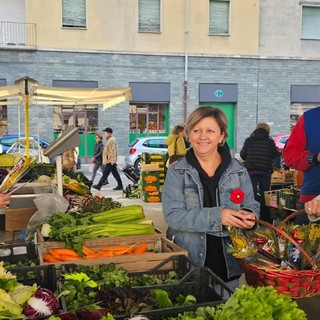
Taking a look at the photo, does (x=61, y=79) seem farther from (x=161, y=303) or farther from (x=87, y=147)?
(x=161, y=303)

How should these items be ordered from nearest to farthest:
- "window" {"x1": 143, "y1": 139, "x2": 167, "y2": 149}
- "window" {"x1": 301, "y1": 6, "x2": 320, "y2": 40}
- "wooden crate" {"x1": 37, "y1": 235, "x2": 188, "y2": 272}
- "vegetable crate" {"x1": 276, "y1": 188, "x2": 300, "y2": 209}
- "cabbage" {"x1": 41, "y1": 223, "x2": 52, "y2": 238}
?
"wooden crate" {"x1": 37, "y1": 235, "x2": 188, "y2": 272} → "cabbage" {"x1": 41, "y1": 223, "x2": 52, "y2": 238} → "vegetable crate" {"x1": 276, "y1": 188, "x2": 300, "y2": 209} → "window" {"x1": 143, "y1": 139, "x2": 167, "y2": 149} → "window" {"x1": 301, "y1": 6, "x2": 320, "y2": 40}

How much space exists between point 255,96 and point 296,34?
3.17m

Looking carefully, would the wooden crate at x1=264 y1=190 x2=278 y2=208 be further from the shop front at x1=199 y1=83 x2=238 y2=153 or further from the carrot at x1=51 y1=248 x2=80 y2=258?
the shop front at x1=199 y1=83 x2=238 y2=153

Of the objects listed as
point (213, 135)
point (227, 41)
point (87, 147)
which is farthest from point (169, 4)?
point (213, 135)

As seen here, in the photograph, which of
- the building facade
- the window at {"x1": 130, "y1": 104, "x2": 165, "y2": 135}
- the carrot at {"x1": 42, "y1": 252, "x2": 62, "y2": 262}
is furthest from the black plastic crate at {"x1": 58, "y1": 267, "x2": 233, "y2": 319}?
the window at {"x1": 130, "y1": 104, "x2": 165, "y2": 135}

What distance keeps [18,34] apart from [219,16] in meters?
8.04

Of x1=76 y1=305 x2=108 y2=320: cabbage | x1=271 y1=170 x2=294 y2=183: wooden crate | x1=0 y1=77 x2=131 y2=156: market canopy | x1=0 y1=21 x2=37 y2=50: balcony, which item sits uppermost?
x1=0 y1=21 x2=37 y2=50: balcony

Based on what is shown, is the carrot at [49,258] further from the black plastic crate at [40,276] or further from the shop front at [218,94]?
the shop front at [218,94]

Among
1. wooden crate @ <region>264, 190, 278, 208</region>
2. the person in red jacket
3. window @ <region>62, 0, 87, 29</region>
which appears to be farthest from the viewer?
window @ <region>62, 0, 87, 29</region>

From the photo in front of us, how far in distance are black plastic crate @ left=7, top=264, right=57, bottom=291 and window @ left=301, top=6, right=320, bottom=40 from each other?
1872 cm

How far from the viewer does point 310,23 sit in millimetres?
18672

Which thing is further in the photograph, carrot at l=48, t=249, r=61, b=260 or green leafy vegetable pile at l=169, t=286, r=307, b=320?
carrot at l=48, t=249, r=61, b=260

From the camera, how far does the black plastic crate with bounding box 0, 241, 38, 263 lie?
254cm

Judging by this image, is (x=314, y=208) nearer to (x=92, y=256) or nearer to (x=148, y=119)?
(x=92, y=256)
